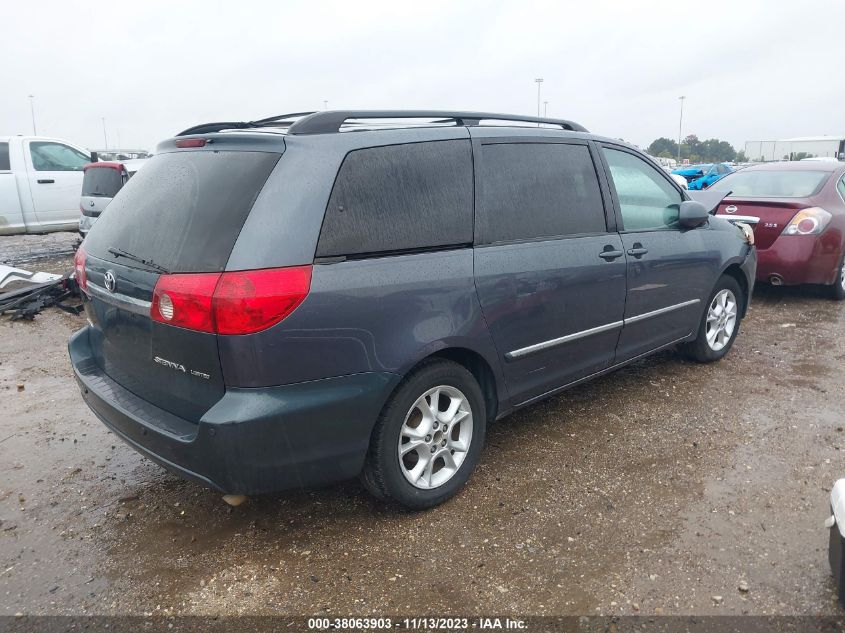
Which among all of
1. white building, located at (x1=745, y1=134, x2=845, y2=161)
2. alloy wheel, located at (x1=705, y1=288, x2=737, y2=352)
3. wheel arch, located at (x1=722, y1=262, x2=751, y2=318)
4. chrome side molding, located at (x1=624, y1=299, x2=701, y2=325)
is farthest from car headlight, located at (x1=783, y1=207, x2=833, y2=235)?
white building, located at (x1=745, y1=134, x2=845, y2=161)

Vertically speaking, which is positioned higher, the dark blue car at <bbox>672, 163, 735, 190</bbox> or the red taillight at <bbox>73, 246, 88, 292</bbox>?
the red taillight at <bbox>73, 246, 88, 292</bbox>

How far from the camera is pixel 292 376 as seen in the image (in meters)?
2.37

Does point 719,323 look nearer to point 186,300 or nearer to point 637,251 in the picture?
point 637,251

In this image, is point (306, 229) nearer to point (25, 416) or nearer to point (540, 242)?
point (540, 242)

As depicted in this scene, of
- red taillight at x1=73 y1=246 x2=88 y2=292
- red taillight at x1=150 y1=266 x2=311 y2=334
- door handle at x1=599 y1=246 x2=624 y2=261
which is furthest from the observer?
door handle at x1=599 y1=246 x2=624 y2=261

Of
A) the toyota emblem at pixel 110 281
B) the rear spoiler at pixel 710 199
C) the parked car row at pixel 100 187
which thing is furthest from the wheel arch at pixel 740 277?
the parked car row at pixel 100 187

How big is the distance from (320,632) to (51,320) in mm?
5342

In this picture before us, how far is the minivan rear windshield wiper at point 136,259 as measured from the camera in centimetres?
249

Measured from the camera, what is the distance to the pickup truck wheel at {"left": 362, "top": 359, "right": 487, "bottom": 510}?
270cm

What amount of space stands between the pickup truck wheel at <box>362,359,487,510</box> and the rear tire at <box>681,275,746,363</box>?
7.90 ft

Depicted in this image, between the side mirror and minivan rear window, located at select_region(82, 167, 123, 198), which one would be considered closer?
the side mirror

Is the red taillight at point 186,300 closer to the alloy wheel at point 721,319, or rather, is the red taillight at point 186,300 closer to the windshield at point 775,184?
the alloy wheel at point 721,319

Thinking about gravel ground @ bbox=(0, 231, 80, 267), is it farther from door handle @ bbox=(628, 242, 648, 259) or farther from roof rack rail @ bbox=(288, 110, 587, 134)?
door handle @ bbox=(628, 242, 648, 259)

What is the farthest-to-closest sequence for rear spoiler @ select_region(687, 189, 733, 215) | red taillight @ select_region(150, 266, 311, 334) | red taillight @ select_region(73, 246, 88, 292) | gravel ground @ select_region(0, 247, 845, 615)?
rear spoiler @ select_region(687, 189, 733, 215) < red taillight @ select_region(73, 246, 88, 292) < gravel ground @ select_region(0, 247, 845, 615) < red taillight @ select_region(150, 266, 311, 334)
